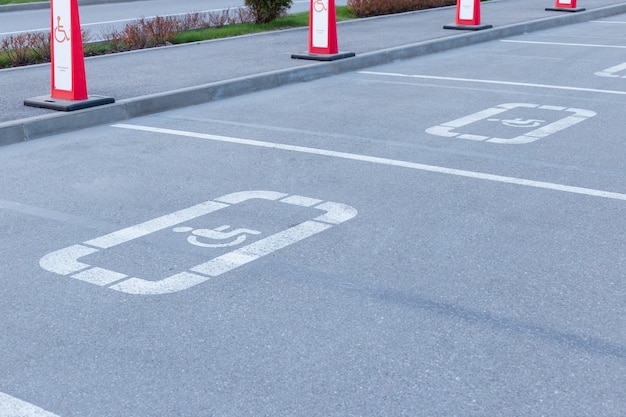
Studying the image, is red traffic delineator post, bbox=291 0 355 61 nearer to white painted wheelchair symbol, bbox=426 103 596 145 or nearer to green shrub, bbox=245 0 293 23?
white painted wheelchair symbol, bbox=426 103 596 145

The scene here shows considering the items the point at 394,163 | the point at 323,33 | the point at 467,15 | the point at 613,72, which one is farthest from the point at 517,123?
the point at 467,15

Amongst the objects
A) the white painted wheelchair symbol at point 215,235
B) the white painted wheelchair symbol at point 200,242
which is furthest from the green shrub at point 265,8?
the white painted wheelchair symbol at point 215,235

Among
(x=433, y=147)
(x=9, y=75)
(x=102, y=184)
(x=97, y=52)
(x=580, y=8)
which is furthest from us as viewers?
(x=580, y=8)

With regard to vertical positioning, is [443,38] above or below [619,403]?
above

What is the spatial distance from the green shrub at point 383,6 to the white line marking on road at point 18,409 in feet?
51.1

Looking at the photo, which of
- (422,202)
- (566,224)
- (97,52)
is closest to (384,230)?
(422,202)

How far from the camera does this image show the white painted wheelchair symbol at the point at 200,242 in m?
4.92

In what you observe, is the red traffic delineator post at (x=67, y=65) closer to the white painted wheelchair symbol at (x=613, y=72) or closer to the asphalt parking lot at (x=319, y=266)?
the asphalt parking lot at (x=319, y=266)

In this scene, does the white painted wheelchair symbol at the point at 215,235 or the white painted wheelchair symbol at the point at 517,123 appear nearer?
the white painted wheelchair symbol at the point at 215,235

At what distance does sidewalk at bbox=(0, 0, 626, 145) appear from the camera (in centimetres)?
897

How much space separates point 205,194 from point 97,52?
24.3 ft

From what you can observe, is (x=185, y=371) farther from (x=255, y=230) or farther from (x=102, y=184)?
(x=102, y=184)

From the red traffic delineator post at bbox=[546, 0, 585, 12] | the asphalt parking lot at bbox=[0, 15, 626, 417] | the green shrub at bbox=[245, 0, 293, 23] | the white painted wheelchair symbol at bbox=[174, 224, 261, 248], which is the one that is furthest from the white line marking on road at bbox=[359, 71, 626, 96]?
the red traffic delineator post at bbox=[546, 0, 585, 12]

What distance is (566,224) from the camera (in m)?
5.85
